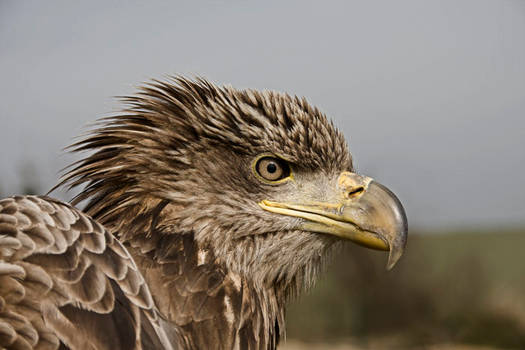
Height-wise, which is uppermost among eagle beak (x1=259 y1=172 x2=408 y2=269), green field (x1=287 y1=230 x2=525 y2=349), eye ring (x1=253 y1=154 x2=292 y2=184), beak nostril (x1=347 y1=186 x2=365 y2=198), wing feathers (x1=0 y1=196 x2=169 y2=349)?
eye ring (x1=253 y1=154 x2=292 y2=184)

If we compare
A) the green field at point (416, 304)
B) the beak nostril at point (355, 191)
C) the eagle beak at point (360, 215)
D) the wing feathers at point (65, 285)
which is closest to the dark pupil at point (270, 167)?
the eagle beak at point (360, 215)

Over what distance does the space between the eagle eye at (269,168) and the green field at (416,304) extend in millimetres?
16976

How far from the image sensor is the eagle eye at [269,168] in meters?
3.27

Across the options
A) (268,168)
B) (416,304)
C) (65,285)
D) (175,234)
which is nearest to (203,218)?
(175,234)

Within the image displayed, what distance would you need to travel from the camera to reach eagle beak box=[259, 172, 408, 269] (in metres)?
3.19

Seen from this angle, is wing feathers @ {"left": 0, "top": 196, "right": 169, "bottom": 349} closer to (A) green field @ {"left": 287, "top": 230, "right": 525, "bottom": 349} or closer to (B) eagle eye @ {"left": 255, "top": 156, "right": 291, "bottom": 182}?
(B) eagle eye @ {"left": 255, "top": 156, "right": 291, "bottom": 182}

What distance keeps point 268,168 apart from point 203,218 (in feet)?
1.49

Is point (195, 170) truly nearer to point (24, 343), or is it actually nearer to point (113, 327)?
point (113, 327)

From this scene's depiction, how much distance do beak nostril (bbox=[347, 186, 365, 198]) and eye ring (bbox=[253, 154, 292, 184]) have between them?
1.35 ft

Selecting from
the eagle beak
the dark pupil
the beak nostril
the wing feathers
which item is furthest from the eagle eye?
the wing feathers

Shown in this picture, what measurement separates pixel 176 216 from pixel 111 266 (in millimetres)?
494

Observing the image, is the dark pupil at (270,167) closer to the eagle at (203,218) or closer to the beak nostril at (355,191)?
the eagle at (203,218)

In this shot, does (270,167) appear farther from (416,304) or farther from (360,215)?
(416,304)

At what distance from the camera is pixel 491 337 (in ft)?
71.9
